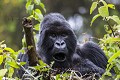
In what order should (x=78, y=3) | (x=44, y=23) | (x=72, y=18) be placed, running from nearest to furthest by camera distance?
(x=44, y=23)
(x=72, y=18)
(x=78, y=3)

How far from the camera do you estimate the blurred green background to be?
31.8ft

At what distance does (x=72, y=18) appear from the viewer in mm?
10602

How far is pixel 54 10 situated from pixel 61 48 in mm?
6464

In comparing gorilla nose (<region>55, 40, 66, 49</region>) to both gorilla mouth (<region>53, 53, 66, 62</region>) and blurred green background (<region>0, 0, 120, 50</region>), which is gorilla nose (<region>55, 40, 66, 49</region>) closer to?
gorilla mouth (<region>53, 53, 66, 62</region>)

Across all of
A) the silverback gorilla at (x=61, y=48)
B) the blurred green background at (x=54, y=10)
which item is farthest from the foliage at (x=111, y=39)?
the blurred green background at (x=54, y=10)

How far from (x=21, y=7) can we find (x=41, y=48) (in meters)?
5.91

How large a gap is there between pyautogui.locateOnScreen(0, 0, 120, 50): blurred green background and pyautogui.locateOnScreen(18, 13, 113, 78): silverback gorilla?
4469 millimetres

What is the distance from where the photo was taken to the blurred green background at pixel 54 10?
31.8 feet

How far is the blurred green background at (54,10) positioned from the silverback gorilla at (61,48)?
4.47 metres

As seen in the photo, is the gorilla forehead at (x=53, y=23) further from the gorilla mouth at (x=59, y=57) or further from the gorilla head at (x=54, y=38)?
the gorilla mouth at (x=59, y=57)

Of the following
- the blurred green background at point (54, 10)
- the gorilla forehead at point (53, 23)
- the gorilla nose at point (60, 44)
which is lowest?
the blurred green background at point (54, 10)

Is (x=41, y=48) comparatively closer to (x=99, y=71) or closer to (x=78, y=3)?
(x=99, y=71)

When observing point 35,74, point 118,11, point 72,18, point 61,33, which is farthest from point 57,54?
point 72,18

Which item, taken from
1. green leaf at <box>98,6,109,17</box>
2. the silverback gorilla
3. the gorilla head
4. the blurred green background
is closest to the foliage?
green leaf at <box>98,6,109,17</box>
